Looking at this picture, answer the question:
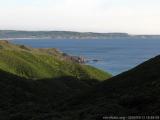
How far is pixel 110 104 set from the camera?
30844 mm

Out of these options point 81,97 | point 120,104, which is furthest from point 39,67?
point 120,104

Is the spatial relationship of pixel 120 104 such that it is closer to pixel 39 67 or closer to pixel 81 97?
pixel 81 97

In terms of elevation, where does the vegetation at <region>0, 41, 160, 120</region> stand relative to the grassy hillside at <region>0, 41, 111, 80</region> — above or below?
above

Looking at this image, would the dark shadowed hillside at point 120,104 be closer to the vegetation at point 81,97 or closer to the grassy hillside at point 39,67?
the vegetation at point 81,97

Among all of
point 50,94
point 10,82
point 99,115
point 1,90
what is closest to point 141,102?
point 99,115

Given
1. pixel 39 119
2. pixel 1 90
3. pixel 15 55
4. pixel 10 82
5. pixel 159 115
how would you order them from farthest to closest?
pixel 15 55 < pixel 10 82 < pixel 1 90 < pixel 39 119 < pixel 159 115

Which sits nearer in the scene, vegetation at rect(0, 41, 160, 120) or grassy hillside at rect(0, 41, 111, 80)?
vegetation at rect(0, 41, 160, 120)

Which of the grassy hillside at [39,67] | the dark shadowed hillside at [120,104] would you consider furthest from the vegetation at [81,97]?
the grassy hillside at [39,67]

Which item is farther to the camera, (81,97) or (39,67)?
(39,67)

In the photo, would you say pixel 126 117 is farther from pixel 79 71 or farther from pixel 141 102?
pixel 79 71

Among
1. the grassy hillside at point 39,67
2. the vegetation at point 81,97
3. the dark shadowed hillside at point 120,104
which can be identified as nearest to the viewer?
the dark shadowed hillside at point 120,104

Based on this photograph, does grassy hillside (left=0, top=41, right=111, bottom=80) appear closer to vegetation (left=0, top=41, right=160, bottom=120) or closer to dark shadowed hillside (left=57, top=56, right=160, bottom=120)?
vegetation (left=0, top=41, right=160, bottom=120)

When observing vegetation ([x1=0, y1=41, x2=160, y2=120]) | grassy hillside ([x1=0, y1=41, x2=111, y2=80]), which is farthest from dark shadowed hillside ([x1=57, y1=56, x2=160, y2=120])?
grassy hillside ([x1=0, y1=41, x2=111, y2=80])

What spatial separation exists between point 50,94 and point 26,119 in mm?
45261
